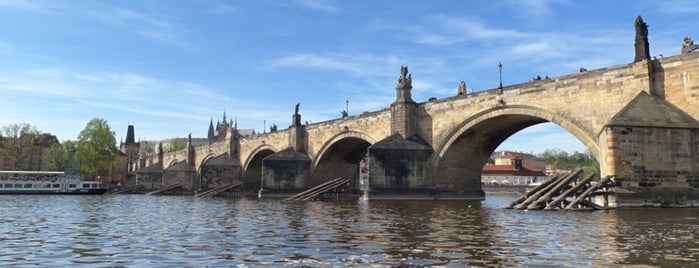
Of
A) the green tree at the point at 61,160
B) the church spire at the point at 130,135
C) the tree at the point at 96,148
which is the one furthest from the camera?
the church spire at the point at 130,135

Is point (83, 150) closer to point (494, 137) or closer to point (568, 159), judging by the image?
point (494, 137)

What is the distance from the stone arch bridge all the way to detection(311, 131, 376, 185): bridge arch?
0.11 m

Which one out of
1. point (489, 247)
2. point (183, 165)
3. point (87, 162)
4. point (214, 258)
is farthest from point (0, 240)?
point (87, 162)

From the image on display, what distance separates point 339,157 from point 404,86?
13.6 meters

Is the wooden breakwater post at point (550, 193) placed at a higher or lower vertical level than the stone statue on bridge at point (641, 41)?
lower

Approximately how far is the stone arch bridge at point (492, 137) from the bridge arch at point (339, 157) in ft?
0.35

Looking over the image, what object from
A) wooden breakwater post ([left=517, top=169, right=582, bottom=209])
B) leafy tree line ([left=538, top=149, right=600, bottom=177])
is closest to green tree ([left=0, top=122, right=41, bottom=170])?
wooden breakwater post ([left=517, top=169, right=582, bottom=209])

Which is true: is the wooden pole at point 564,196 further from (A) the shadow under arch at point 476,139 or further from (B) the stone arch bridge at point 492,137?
(A) the shadow under arch at point 476,139

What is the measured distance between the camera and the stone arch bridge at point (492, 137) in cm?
1855

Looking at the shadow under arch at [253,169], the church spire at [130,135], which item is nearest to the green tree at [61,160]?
the shadow under arch at [253,169]

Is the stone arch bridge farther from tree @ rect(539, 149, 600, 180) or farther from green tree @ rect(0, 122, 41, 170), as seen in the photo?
tree @ rect(539, 149, 600, 180)

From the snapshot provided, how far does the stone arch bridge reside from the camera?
18547 millimetres

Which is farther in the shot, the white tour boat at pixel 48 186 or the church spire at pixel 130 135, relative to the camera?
the church spire at pixel 130 135

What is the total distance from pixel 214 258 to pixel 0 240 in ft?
18.2
